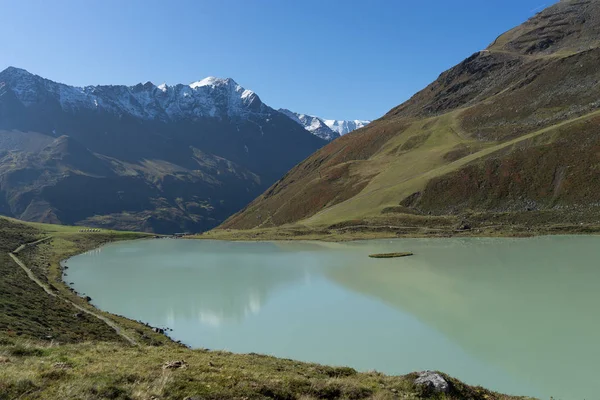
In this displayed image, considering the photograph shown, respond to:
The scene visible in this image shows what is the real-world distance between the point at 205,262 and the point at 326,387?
232 ft

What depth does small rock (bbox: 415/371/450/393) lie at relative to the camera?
50.3ft

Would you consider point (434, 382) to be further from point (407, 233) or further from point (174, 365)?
point (407, 233)

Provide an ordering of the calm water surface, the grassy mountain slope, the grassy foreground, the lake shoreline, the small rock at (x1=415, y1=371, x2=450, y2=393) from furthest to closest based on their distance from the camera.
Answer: the grassy mountain slope, the lake shoreline, the calm water surface, the small rock at (x1=415, y1=371, x2=450, y2=393), the grassy foreground

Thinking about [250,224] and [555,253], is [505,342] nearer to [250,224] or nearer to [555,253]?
[555,253]

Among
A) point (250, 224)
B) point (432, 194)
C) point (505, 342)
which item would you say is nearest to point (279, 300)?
point (505, 342)

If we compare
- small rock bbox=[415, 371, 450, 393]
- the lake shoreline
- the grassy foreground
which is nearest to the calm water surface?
small rock bbox=[415, 371, 450, 393]

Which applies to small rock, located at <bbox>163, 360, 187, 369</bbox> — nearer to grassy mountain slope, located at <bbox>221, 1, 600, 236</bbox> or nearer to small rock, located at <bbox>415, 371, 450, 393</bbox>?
small rock, located at <bbox>415, 371, 450, 393</bbox>

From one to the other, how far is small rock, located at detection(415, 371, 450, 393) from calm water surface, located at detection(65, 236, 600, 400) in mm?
7611

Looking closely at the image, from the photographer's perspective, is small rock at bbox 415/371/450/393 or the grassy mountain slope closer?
small rock at bbox 415/371/450/393

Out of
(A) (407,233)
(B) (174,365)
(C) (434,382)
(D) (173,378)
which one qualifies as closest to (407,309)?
(C) (434,382)

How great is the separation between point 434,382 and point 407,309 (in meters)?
22.8

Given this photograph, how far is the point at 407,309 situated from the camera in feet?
124

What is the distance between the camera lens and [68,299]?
48719mm

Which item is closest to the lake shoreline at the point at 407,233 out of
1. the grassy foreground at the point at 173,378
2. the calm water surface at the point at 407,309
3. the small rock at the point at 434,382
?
the calm water surface at the point at 407,309
